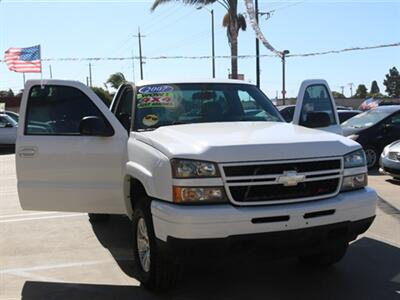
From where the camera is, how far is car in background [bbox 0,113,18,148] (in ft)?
68.5

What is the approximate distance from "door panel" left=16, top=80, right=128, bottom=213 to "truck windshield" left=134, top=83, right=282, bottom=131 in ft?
1.10

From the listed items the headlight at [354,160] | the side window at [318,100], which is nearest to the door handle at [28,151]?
the headlight at [354,160]

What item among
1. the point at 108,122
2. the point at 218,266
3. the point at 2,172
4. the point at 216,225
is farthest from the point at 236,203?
the point at 2,172

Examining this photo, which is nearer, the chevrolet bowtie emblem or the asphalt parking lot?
the chevrolet bowtie emblem

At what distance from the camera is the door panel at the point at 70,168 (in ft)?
17.3

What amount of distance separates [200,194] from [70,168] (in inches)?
73.8

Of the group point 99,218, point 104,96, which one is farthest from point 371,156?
point 104,96

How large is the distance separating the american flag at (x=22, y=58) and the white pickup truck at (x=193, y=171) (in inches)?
666

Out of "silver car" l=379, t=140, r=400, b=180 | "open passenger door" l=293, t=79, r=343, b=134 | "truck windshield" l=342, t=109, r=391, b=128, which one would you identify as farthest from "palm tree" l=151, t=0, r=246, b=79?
"open passenger door" l=293, t=79, r=343, b=134

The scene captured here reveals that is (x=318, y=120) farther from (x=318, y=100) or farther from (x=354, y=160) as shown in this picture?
(x=354, y=160)

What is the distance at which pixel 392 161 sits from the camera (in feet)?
33.1

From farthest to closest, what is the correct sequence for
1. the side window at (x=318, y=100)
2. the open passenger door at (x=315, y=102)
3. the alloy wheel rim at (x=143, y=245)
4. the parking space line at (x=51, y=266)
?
the side window at (x=318, y=100) < the open passenger door at (x=315, y=102) < the parking space line at (x=51, y=266) < the alloy wheel rim at (x=143, y=245)

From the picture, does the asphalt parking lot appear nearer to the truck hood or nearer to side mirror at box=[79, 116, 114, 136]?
the truck hood

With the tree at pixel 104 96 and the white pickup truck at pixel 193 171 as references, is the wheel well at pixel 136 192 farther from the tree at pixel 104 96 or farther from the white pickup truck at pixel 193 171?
the tree at pixel 104 96
